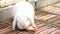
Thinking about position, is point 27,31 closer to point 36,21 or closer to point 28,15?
point 28,15

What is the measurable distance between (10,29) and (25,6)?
55cm

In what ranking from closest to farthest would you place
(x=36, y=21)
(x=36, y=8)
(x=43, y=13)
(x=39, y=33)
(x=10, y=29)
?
(x=39, y=33) → (x=10, y=29) → (x=36, y=21) → (x=43, y=13) → (x=36, y=8)

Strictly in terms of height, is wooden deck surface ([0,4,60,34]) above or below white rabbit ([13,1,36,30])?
below

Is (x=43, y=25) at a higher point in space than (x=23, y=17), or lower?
lower

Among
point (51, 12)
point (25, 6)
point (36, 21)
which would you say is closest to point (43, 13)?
point (51, 12)

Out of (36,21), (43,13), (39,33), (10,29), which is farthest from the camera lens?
(43,13)

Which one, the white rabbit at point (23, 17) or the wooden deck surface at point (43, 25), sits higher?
the white rabbit at point (23, 17)

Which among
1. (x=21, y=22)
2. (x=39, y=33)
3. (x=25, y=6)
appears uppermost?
(x=25, y=6)

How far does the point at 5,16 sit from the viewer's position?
332 cm

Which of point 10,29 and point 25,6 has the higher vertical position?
point 25,6

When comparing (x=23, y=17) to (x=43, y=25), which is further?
(x=43, y=25)

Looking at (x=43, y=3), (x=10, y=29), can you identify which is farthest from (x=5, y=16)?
(x=43, y=3)

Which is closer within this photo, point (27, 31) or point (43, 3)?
point (27, 31)

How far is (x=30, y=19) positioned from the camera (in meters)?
2.75
